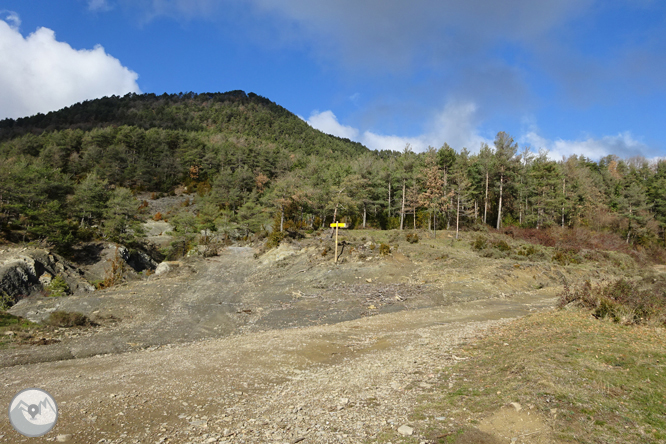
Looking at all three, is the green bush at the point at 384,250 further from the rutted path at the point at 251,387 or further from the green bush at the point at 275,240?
the rutted path at the point at 251,387

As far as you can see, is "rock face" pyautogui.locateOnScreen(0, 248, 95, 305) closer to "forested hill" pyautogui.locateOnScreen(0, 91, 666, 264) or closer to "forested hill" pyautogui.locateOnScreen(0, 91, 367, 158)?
"forested hill" pyautogui.locateOnScreen(0, 91, 666, 264)

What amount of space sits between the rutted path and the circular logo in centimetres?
14

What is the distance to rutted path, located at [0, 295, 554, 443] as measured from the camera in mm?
4703

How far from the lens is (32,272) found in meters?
21.2

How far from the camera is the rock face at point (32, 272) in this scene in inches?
774

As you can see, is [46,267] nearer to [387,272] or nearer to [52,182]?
[52,182]

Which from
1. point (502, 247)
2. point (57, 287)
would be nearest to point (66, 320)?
point (57, 287)

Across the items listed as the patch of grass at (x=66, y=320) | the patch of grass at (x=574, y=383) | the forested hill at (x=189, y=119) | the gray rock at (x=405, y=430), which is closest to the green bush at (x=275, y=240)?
the patch of grass at (x=66, y=320)

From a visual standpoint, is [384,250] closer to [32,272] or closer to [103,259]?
[103,259]

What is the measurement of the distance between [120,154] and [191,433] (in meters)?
74.0

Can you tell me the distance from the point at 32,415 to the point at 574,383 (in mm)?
8396

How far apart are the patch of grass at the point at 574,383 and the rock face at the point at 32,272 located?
971 inches

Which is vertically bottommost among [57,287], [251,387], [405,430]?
[57,287]

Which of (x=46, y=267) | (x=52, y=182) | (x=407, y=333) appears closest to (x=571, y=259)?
(x=407, y=333)
